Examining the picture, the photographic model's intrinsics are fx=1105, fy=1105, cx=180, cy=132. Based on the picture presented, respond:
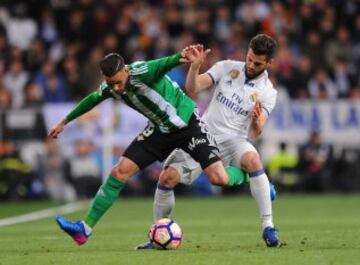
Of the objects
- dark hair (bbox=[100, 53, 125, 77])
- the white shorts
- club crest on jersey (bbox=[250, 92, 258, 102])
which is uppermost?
dark hair (bbox=[100, 53, 125, 77])

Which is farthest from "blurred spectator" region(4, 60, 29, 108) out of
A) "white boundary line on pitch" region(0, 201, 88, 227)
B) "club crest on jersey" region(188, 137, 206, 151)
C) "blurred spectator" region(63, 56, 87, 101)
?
"club crest on jersey" region(188, 137, 206, 151)

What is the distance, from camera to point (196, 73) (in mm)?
11258

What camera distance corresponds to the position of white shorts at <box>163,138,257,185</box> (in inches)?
461

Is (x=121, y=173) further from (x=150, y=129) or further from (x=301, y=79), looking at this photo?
(x=301, y=79)

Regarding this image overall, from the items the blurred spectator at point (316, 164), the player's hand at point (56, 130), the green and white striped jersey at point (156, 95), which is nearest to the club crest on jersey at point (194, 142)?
the green and white striped jersey at point (156, 95)

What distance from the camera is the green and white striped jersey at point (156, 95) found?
11.0m

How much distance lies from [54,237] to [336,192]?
11.4m


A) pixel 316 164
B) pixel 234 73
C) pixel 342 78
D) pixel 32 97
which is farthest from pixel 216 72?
pixel 342 78

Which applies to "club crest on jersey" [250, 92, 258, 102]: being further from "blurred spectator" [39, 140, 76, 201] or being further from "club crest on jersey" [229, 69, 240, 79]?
"blurred spectator" [39, 140, 76, 201]

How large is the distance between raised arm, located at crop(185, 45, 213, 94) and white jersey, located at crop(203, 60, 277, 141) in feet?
0.62

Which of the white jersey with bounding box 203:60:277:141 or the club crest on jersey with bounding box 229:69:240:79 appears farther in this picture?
the club crest on jersey with bounding box 229:69:240:79

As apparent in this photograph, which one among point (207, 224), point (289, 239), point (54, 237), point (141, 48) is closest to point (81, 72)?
point (141, 48)

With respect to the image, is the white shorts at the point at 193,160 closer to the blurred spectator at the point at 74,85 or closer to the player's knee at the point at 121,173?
the player's knee at the point at 121,173

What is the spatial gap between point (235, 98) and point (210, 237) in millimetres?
1847
